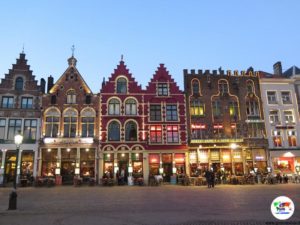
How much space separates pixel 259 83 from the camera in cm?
3744

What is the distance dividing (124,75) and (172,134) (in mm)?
10028

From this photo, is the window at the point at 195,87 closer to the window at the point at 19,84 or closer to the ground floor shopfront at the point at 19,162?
the ground floor shopfront at the point at 19,162

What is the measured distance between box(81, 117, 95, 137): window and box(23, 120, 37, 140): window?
18.3 feet

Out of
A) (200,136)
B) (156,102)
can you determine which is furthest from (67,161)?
(200,136)

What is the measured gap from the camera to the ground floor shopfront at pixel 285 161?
34.3 metres

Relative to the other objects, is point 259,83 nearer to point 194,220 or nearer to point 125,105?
point 125,105

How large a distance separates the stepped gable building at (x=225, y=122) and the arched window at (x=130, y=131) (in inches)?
280

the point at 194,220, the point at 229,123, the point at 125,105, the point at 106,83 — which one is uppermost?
the point at 106,83

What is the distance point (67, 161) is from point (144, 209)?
21157 millimetres

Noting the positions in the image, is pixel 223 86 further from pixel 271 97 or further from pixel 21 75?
pixel 21 75

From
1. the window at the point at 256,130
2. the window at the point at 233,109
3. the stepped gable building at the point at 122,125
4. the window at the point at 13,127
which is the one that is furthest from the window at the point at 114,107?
the window at the point at 256,130

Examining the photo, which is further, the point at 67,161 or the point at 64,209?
the point at 67,161

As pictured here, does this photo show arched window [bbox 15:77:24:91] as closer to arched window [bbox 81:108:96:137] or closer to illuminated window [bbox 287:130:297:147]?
arched window [bbox 81:108:96:137]

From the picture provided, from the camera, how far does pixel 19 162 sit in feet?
99.0
